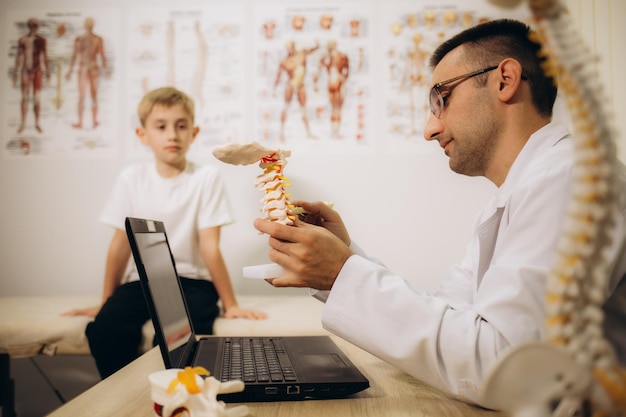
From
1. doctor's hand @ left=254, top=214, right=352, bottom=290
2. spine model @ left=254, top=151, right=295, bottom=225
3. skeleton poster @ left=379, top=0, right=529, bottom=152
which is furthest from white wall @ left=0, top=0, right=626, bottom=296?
doctor's hand @ left=254, top=214, right=352, bottom=290

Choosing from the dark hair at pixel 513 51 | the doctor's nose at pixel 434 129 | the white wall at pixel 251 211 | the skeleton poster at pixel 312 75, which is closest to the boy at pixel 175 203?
the white wall at pixel 251 211

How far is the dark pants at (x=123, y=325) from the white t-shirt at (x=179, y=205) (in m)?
0.34

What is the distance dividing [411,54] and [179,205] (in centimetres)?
166

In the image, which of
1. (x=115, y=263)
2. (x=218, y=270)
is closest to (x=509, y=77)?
(x=218, y=270)

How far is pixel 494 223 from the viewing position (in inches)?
42.4

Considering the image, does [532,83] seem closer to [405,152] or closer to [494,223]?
[494,223]

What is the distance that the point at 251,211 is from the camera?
2996 millimetres

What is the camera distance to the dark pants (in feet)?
6.85

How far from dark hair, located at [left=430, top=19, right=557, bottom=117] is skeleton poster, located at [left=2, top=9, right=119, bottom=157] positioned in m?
2.36

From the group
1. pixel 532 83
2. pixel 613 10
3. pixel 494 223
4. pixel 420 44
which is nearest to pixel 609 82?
pixel 613 10

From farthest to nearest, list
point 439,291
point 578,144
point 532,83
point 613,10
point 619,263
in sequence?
point 613,10
point 439,291
point 532,83
point 619,263
point 578,144

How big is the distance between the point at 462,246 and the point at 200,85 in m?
1.89

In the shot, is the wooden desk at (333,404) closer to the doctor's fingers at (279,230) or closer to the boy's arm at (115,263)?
the doctor's fingers at (279,230)

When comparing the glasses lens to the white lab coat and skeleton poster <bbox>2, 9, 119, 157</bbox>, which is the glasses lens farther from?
skeleton poster <bbox>2, 9, 119, 157</bbox>
